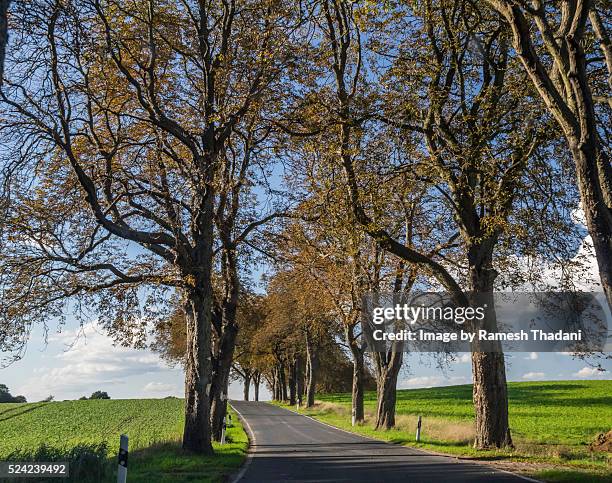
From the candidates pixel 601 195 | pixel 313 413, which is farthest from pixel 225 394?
pixel 313 413

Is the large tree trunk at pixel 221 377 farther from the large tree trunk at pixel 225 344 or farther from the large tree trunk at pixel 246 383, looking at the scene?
the large tree trunk at pixel 246 383

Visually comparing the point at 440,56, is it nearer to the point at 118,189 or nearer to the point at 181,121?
the point at 181,121

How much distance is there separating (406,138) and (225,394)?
1179cm

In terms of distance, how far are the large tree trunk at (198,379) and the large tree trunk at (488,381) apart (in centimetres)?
742

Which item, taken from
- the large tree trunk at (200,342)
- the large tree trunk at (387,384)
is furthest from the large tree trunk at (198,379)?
the large tree trunk at (387,384)

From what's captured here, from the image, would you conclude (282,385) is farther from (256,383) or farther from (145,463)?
(145,463)

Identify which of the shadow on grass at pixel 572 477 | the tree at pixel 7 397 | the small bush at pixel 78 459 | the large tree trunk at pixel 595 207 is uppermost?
the large tree trunk at pixel 595 207

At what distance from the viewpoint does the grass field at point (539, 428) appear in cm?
1351

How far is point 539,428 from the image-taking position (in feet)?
102

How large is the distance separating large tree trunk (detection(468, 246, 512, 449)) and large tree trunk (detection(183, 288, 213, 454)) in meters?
7.42

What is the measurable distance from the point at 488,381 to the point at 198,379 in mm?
7903

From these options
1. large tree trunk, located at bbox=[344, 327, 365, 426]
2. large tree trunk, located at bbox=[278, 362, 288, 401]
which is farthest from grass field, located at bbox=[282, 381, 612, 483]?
large tree trunk, located at bbox=[278, 362, 288, 401]

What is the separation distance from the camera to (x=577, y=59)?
9094 millimetres
